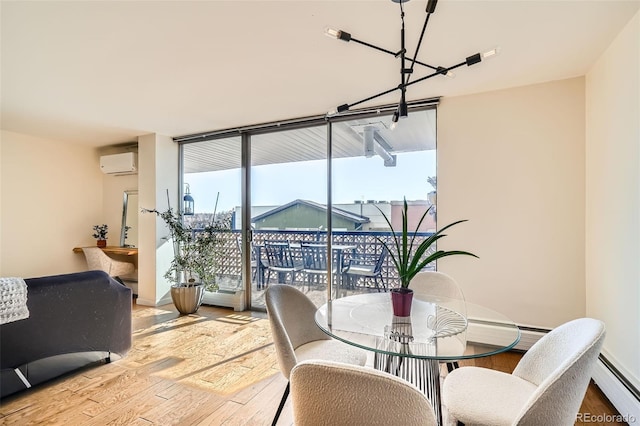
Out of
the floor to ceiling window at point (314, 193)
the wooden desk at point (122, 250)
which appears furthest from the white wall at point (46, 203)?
the floor to ceiling window at point (314, 193)

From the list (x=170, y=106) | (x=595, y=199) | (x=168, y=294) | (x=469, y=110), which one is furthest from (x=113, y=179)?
(x=595, y=199)

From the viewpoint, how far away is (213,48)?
2.23 metres

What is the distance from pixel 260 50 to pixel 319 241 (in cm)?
233

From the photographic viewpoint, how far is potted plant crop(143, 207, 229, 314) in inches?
161

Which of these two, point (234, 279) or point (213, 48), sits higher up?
point (213, 48)

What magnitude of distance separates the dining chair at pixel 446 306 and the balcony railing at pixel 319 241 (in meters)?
1.33

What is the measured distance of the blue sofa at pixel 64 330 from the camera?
2.08m

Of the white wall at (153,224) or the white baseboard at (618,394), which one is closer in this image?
the white baseboard at (618,394)

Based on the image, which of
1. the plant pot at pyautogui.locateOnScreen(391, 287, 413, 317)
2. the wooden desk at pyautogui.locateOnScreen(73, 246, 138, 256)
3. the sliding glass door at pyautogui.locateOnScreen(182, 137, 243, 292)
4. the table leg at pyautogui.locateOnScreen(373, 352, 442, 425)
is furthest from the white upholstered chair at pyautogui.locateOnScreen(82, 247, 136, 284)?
the plant pot at pyautogui.locateOnScreen(391, 287, 413, 317)

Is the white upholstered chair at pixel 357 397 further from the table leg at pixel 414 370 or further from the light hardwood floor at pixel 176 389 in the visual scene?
the light hardwood floor at pixel 176 389

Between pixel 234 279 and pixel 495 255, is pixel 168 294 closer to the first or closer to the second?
pixel 234 279

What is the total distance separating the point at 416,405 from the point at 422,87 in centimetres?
268

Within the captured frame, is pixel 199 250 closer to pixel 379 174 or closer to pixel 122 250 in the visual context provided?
pixel 122 250

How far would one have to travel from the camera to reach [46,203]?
4723mm
